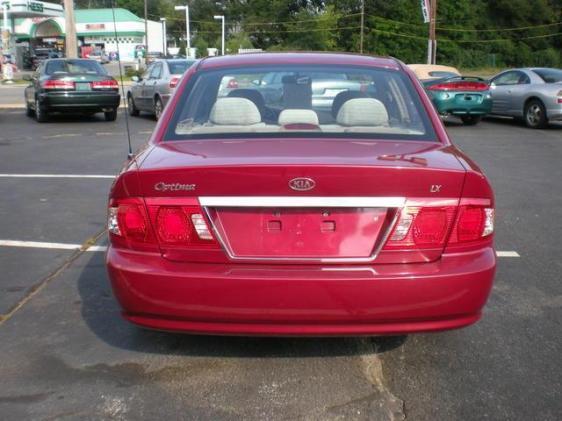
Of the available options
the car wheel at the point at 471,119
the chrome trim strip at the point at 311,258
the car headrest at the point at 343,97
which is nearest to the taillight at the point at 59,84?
the car wheel at the point at 471,119

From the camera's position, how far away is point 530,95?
1648cm

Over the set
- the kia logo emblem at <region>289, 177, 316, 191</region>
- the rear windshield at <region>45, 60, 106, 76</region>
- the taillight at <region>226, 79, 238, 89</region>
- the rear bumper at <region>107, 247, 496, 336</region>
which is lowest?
the rear windshield at <region>45, 60, 106, 76</region>

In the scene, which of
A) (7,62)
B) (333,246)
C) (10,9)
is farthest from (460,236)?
(10,9)

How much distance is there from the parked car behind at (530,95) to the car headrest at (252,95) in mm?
12927

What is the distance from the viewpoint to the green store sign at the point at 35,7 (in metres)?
57.9

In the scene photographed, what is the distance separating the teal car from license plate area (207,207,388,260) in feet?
47.1

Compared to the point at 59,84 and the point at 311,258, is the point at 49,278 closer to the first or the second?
the point at 311,258

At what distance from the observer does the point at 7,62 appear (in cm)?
4247

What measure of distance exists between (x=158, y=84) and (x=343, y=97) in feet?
42.1

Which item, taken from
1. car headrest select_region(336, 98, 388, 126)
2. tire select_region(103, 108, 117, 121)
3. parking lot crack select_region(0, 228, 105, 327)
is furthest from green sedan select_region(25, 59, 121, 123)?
car headrest select_region(336, 98, 388, 126)

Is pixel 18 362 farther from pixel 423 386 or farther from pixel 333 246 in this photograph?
pixel 423 386

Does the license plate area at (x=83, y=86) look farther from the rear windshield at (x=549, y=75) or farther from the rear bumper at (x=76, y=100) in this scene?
the rear windshield at (x=549, y=75)

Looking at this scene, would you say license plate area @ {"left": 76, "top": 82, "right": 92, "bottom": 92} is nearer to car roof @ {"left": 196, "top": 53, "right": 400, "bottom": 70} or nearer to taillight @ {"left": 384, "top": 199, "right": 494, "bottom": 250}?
car roof @ {"left": 196, "top": 53, "right": 400, "bottom": 70}

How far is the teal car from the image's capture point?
1694 centimetres
